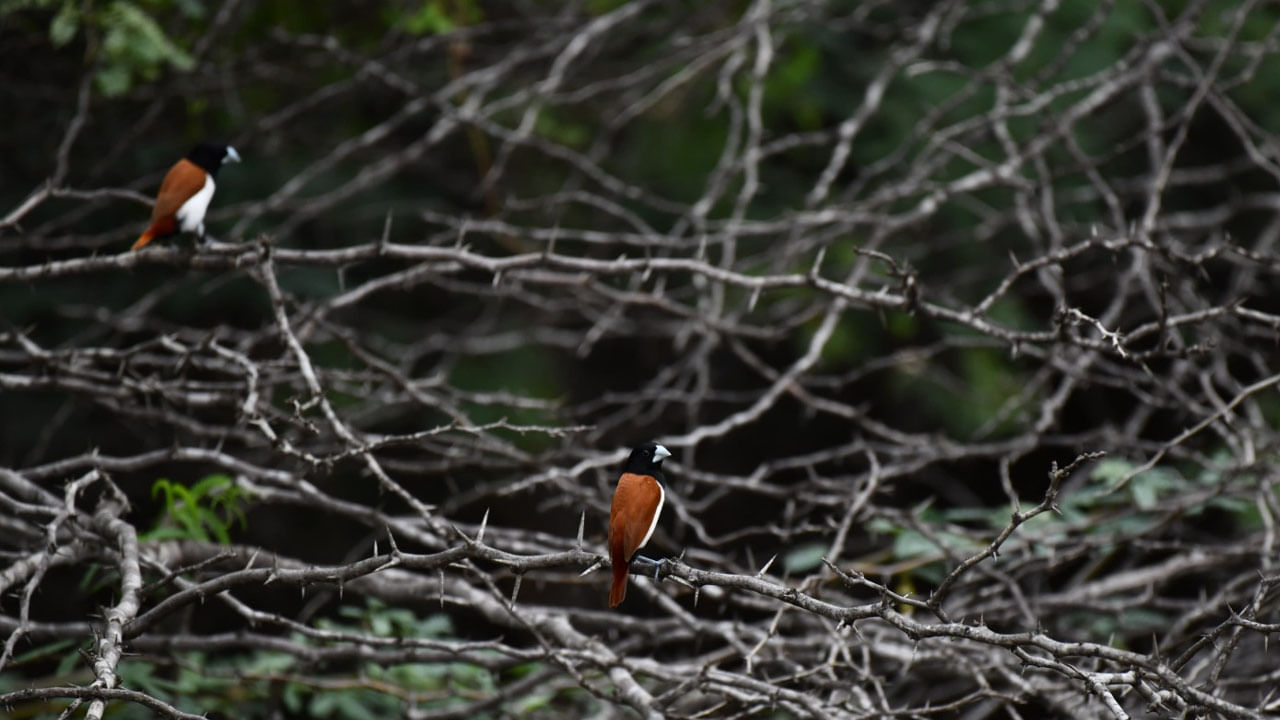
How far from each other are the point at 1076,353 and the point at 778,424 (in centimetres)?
310

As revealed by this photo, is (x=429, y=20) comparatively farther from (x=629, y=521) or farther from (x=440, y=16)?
(x=629, y=521)

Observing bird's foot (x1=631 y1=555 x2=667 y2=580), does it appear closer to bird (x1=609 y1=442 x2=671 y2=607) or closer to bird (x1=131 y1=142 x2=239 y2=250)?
bird (x1=609 y1=442 x2=671 y2=607)

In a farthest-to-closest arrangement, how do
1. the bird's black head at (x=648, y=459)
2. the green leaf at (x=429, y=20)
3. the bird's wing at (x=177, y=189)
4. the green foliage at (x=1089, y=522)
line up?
the green leaf at (x=429, y=20) → the green foliage at (x=1089, y=522) → the bird's wing at (x=177, y=189) → the bird's black head at (x=648, y=459)

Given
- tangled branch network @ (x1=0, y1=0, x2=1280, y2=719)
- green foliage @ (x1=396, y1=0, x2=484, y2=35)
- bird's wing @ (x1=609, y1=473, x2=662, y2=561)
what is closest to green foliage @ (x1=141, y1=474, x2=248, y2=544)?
tangled branch network @ (x1=0, y1=0, x2=1280, y2=719)

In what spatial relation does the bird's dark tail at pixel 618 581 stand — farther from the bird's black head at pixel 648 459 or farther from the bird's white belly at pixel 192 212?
the bird's white belly at pixel 192 212

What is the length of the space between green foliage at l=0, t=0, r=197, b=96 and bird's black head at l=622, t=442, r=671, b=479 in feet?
9.24

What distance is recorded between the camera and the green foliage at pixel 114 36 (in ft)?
16.4

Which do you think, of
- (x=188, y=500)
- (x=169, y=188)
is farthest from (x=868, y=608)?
(x=169, y=188)

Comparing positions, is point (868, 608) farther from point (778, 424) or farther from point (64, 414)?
point (778, 424)

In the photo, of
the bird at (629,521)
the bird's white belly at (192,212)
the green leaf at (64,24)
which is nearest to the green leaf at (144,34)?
the green leaf at (64,24)

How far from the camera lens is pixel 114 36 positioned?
5.06 meters

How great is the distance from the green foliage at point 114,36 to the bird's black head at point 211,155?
0.76 m

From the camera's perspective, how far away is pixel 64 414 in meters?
4.88

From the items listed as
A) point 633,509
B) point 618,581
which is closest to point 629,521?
point 633,509
